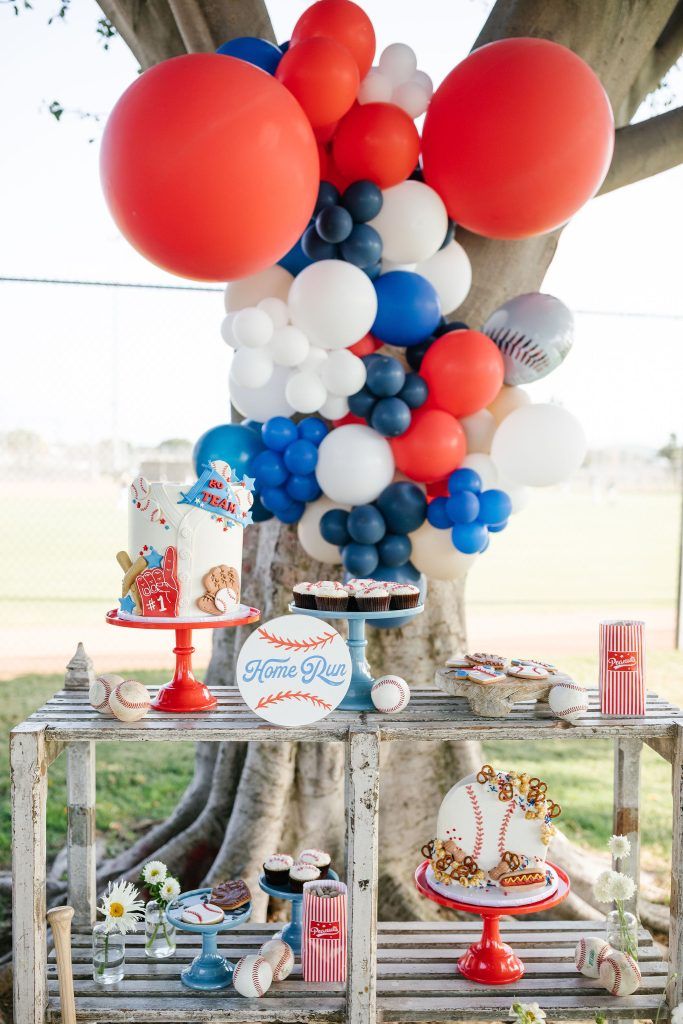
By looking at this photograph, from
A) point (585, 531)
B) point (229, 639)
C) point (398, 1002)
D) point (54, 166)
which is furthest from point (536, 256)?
point (585, 531)

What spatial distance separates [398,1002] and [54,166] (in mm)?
9128

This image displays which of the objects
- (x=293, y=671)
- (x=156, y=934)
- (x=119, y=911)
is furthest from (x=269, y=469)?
(x=156, y=934)

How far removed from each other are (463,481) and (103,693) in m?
1.10

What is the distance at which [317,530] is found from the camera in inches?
105

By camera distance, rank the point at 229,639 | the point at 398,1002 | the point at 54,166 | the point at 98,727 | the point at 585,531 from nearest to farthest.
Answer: the point at 98,727
the point at 398,1002
the point at 229,639
the point at 54,166
the point at 585,531

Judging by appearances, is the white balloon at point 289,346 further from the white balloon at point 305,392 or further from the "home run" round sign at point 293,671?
the "home run" round sign at point 293,671

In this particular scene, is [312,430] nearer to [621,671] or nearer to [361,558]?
[361,558]

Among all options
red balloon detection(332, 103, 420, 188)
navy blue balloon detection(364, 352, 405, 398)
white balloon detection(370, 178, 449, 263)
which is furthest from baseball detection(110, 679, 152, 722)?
red balloon detection(332, 103, 420, 188)

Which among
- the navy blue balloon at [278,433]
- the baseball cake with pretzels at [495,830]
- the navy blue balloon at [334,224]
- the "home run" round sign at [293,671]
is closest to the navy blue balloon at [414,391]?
the navy blue balloon at [278,433]

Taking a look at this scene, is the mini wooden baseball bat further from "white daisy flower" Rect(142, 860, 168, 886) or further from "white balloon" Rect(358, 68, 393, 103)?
"white balloon" Rect(358, 68, 393, 103)

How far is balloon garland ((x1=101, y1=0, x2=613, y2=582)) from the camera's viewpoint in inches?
83.3

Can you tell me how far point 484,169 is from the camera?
91.1 inches

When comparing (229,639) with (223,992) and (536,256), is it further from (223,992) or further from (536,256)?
(536,256)

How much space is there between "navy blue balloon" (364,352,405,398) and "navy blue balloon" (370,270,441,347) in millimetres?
87
